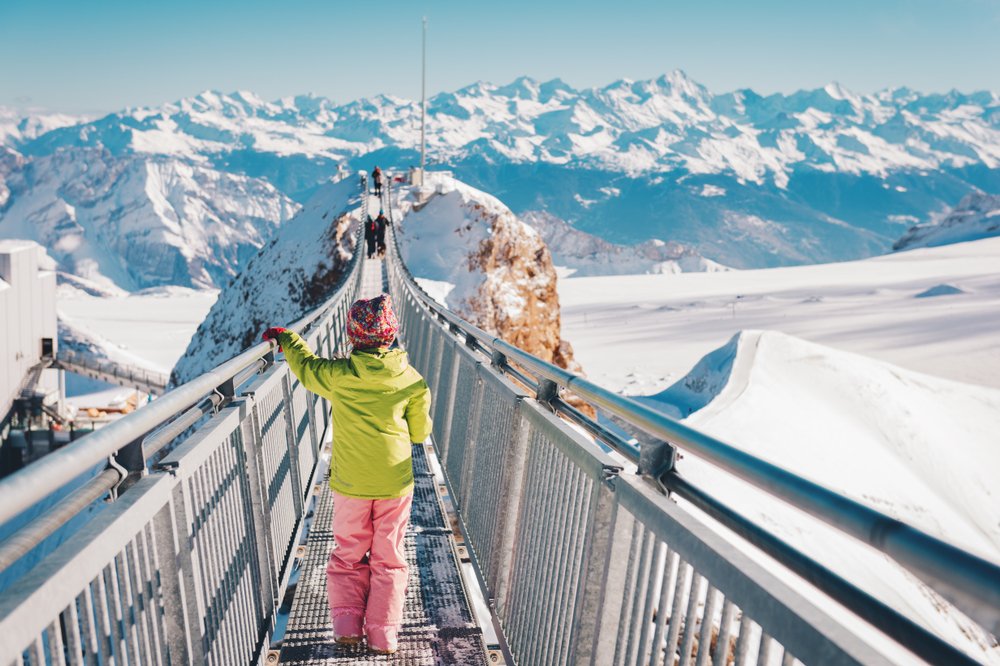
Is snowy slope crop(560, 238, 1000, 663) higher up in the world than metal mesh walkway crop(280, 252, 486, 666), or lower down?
lower down

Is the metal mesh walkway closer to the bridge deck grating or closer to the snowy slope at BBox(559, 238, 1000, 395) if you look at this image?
the bridge deck grating

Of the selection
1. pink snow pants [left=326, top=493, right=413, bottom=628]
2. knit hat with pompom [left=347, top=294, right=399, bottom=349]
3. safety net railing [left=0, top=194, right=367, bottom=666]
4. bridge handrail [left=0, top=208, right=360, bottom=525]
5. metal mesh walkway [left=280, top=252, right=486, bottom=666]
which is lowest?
metal mesh walkway [left=280, top=252, right=486, bottom=666]

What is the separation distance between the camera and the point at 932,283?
10381 cm

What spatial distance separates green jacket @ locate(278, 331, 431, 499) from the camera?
371cm

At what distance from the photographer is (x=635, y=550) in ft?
7.75

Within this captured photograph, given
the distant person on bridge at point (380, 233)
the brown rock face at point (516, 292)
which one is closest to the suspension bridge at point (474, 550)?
the brown rock face at point (516, 292)

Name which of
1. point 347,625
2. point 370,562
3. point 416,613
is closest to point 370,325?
point 370,562

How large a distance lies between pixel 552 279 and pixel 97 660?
31325 millimetres

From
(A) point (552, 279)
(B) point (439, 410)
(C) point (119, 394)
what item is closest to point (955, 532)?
(B) point (439, 410)

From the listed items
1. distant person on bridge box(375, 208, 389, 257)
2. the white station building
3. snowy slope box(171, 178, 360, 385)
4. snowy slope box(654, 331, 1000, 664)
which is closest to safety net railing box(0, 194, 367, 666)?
snowy slope box(654, 331, 1000, 664)

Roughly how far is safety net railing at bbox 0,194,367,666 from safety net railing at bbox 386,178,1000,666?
1.41 m

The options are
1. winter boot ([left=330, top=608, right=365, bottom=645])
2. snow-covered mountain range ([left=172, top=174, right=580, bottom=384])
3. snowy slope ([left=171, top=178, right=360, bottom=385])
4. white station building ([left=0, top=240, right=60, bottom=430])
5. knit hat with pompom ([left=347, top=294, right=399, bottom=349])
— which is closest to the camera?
knit hat with pompom ([left=347, top=294, right=399, bottom=349])

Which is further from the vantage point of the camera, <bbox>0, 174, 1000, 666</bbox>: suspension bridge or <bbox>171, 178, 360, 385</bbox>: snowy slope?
<bbox>171, 178, 360, 385</bbox>: snowy slope

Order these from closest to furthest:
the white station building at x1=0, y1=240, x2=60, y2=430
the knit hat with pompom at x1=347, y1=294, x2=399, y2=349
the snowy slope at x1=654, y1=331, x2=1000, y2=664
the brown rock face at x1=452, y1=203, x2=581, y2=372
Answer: the knit hat with pompom at x1=347, y1=294, x2=399, y2=349
the snowy slope at x1=654, y1=331, x2=1000, y2=664
the brown rock face at x1=452, y1=203, x2=581, y2=372
the white station building at x1=0, y1=240, x2=60, y2=430
